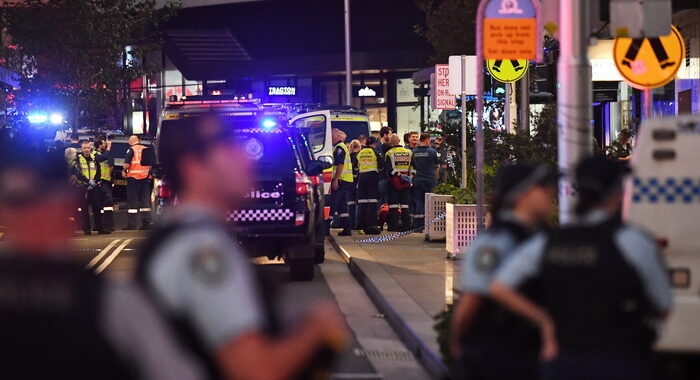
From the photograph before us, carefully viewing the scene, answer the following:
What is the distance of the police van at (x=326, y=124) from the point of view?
3003 cm

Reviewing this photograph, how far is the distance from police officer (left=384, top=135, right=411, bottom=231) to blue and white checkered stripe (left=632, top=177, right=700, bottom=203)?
16805 millimetres

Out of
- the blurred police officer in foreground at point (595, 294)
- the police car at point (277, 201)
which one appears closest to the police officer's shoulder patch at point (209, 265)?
the blurred police officer in foreground at point (595, 294)

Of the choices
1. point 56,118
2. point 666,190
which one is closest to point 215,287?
point 666,190

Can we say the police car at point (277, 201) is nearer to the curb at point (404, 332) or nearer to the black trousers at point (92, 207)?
the curb at point (404, 332)

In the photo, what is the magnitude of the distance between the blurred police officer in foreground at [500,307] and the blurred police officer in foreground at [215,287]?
5.82ft

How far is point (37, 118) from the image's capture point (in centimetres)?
3994

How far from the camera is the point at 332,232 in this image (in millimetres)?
25078

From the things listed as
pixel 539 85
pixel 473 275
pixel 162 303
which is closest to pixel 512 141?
pixel 539 85

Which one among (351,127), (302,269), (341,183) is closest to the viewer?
(302,269)

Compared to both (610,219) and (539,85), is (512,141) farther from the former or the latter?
(610,219)

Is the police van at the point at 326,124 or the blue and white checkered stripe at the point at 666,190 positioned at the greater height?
the police van at the point at 326,124

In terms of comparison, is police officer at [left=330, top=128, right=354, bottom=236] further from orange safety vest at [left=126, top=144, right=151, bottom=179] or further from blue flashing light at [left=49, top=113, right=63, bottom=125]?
blue flashing light at [left=49, top=113, right=63, bottom=125]

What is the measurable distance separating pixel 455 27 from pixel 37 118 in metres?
13.7

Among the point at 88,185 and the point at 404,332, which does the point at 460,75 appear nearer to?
the point at 404,332
